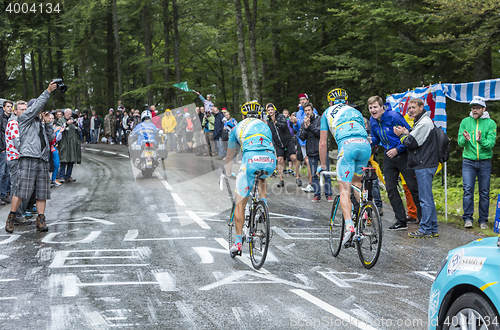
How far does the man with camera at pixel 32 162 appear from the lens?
29.2ft

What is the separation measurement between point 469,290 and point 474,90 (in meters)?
8.44

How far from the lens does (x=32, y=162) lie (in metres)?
9.03

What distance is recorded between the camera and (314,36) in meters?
24.3

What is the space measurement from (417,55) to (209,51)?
21.0 m

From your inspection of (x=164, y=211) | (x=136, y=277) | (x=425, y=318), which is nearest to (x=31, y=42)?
(x=164, y=211)

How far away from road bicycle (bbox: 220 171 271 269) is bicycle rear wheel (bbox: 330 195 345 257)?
47.7 inches

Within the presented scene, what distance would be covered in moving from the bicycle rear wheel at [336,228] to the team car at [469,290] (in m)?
3.44

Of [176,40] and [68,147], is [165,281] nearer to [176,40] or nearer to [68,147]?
[68,147]

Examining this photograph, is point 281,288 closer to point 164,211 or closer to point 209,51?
point 164,211

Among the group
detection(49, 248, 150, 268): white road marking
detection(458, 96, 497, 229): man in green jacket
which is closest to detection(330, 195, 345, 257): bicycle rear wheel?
detection(49, 248, 150, 268): white road marking

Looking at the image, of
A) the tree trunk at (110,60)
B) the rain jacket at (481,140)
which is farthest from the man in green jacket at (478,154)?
the tree trunk at (110,60)

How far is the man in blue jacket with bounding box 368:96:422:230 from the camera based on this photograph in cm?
909

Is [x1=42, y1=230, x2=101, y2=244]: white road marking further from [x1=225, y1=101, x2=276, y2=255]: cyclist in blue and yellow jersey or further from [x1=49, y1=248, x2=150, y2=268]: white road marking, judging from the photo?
[x1=225, y1=101, x2=276, y2=255]: cyclist in blue and yellow jersey

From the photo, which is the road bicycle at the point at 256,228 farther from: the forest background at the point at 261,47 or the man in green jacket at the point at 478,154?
the forest background at the point at 261,47
